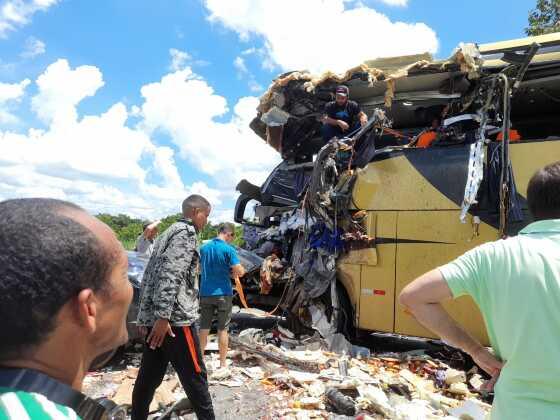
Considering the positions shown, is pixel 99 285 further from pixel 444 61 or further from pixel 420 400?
pixel 444 61

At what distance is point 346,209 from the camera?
21.5 feet

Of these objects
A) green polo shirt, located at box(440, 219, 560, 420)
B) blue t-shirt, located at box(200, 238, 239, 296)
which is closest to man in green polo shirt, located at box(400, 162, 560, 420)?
green polo shirt, located at box(440, 219, 560, 420)

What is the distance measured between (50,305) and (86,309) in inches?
2.7

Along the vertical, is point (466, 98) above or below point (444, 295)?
above

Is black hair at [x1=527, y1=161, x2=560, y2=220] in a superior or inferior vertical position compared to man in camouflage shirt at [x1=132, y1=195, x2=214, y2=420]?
superior

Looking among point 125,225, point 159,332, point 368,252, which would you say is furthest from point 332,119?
point 125,225

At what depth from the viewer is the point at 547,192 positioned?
153cm

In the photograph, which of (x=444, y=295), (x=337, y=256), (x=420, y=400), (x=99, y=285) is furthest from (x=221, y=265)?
(x=99, y=285)

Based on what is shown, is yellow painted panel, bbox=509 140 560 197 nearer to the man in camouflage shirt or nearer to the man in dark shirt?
the man in dark shirt

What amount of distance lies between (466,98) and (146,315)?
5.11m

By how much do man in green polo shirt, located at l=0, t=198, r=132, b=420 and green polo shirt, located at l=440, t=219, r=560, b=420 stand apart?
1.15 meters

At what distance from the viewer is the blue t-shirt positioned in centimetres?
574

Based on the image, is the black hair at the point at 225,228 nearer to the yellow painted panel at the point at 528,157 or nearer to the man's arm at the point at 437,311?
the yellow painted panel at the point at 528,157

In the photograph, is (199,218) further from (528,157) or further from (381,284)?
(528,157)
